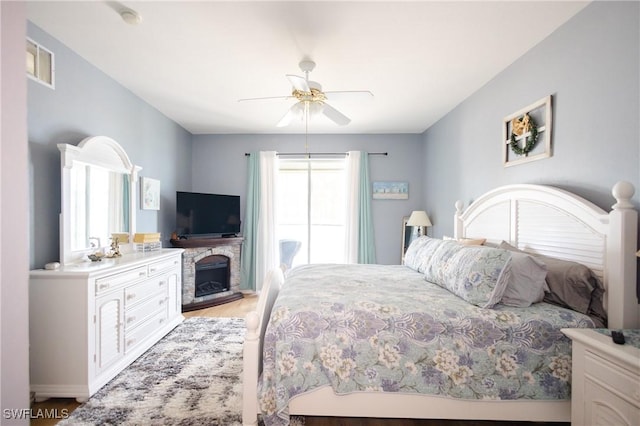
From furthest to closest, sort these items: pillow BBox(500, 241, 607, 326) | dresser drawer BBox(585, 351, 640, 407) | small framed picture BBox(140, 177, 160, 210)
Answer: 1. small framed picture BBox(140, 177, 160, 210)
2. pillow BBox(500, 241, 607, 326)
3. dresser drawer BBox(585, 351, 640, 407)

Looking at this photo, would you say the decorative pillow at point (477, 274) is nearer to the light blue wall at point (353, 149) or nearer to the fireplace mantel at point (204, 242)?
the light blue wall at point (353, 149)

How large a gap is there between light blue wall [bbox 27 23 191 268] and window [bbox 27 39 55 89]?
1.8 inches

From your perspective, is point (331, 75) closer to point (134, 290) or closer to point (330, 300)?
point (330, 300)

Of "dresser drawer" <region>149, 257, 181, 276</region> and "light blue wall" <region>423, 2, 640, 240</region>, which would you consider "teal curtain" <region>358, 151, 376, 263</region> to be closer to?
"light blue wall" <region>423, 2, 640, 240</region>

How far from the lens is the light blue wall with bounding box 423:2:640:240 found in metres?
1.64

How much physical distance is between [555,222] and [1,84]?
2.80 m

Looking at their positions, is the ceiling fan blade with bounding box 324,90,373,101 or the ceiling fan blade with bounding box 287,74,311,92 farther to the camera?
the ceiling fan blade with bounding box 324,90,373,101

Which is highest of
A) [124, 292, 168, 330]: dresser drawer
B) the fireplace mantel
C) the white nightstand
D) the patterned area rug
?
the fireplace mantel

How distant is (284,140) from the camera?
499 cm

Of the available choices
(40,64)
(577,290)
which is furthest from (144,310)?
(577,290)

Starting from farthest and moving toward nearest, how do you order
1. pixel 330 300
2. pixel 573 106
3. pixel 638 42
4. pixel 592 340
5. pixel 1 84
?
pixel 573 106, pixel 330 300, pixel 638 42, pixel 592 340, pixel 1 84

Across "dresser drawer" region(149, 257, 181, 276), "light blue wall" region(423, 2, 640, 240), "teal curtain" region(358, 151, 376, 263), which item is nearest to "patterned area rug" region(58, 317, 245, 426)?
"dresser drawer" region(149, 257, 181, 276)

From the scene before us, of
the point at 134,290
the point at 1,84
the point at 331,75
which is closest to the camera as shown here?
the point at 1,84

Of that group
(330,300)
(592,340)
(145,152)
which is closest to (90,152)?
(145,152)
